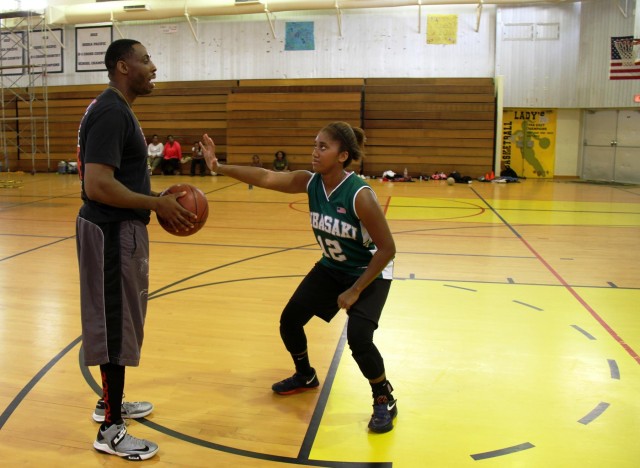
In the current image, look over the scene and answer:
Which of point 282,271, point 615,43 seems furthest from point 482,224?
point 615,43

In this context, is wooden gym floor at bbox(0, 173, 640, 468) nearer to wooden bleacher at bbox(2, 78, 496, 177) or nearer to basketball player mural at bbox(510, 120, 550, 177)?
wooden bleacher at bbox(2, 78, 496, 177)

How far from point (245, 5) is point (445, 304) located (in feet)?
45.3

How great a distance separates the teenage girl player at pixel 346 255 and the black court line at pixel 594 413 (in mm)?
865

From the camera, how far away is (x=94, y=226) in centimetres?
240

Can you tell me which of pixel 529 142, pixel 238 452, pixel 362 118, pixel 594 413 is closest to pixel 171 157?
pixel 362 118

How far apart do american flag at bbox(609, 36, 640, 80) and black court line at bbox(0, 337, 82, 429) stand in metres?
15.6

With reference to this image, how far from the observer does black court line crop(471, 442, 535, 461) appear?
8.09ft

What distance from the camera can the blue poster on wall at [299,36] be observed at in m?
17.1

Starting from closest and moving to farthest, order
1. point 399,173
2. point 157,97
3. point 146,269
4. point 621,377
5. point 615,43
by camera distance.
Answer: point 146,269 < point 621,377 < point 615,43 < point 399,173 < point 157,97

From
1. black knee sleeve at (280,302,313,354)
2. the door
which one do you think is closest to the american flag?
the door

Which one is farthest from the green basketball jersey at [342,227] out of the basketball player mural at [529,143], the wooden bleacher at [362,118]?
the basketball player mural at [529,143]

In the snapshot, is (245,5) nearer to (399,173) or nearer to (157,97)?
(157,97)

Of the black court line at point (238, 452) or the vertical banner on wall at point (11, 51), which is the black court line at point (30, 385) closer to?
the black court line at point (238, 452)

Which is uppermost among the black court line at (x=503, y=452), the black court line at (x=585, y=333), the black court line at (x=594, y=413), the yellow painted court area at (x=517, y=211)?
the yellow painted court area at (x=517, y=211)
